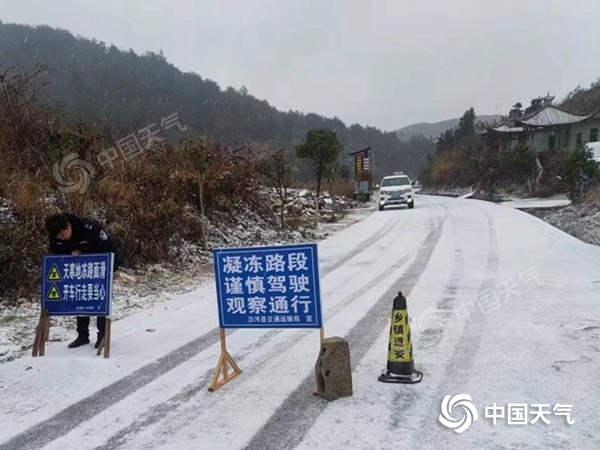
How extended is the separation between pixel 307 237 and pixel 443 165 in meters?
47.3

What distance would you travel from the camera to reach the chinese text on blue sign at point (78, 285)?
4.77 m

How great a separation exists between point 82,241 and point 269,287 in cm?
230

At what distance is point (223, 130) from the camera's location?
58.5 meters

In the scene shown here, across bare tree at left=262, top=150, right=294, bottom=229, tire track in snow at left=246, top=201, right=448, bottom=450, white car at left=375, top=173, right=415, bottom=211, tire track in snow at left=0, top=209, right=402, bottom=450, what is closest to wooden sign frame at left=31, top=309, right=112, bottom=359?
tire track in snow at left=0, top=209, right=402, bottom=450

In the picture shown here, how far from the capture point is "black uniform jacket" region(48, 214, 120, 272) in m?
4.95

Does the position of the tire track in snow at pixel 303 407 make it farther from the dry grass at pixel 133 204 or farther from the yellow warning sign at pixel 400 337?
the dry grass at pixel 133 204

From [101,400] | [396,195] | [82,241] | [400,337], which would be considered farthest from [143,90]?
[400,337]

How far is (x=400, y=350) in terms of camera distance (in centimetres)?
389

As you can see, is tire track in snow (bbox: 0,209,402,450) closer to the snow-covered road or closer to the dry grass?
the snow-covered road

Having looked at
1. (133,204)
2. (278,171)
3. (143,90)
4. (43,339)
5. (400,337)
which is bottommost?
(43,339)

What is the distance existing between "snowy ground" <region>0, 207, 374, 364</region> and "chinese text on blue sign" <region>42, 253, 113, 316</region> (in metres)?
0.72

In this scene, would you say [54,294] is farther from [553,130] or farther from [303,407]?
[553,130]

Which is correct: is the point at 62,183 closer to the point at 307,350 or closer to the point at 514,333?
the point at 307,350

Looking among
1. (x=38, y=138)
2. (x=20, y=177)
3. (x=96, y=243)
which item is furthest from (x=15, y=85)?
(x=96, y=243)
